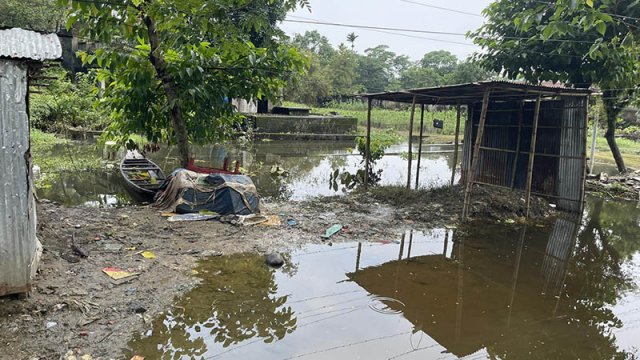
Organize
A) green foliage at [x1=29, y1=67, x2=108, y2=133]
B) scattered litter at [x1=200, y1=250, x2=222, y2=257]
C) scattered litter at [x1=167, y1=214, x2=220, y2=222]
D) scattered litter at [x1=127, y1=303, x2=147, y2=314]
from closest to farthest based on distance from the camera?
1. scattered litter at [x1=127, y1=303, x2=147, y2=314]
2. scattered litter at [x1=200, y1=250, x2=222, y2=257]
3. scattered litter at [x1=167, y1=214, x2=220, y2=222]
4. green foliage at [x1=29, y1=67, x2=108, y2=133]

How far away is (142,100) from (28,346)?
5859 mm

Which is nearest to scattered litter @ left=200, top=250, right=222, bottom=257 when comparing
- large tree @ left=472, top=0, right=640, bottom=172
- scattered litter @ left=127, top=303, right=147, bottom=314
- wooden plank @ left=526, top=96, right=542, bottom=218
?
scattered litter @ left=127, top=303, right=147, bottom=314

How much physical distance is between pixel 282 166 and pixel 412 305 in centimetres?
1095

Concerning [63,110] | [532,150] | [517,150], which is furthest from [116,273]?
[63,110]

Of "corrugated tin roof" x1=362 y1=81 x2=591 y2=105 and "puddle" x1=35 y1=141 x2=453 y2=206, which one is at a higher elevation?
"corrugated tin roof" x1=362 y1=81 x2=591 y2=105

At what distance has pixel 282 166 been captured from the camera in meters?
15.5

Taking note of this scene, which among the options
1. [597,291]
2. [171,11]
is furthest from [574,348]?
[171,11]

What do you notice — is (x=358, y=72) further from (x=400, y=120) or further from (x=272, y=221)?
(x=272, y=221)

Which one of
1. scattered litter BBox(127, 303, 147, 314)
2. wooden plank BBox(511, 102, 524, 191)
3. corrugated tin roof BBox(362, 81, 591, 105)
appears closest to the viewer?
scattered litter BBox(127, 303, 147, 314)

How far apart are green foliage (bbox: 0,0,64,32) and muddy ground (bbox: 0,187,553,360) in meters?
Answer: 20.5

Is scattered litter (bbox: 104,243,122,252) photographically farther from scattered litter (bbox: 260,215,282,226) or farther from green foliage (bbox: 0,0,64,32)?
green foliage (bbox: 0,0,64,32)

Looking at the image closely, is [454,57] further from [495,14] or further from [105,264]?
[105,264]

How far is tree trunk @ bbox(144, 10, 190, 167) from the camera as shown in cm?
788

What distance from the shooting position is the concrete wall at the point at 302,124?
954 inches
